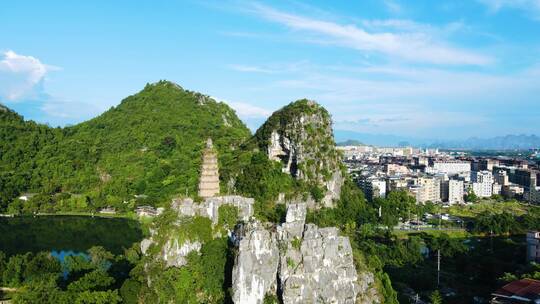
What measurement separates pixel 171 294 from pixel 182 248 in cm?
192

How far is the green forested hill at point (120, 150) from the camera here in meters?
56.4

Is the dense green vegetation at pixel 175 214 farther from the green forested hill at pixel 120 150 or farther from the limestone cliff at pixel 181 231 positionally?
the green forested hill at pixel 120 150

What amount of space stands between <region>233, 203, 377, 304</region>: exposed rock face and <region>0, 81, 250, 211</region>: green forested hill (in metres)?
28.3

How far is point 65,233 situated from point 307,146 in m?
21.6

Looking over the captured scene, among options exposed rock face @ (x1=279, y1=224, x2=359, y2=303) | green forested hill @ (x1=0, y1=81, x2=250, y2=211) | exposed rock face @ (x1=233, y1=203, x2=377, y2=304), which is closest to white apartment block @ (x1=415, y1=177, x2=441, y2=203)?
green forested hill @ (x1=0, y1=81, x2=250, y2=211)

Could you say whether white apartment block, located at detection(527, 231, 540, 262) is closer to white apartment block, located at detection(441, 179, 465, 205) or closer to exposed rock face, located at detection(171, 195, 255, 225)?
exposed rock face, located at detection(171, 195, 255, 225)

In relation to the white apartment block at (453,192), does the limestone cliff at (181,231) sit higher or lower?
higher

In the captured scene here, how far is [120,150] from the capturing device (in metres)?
69.0

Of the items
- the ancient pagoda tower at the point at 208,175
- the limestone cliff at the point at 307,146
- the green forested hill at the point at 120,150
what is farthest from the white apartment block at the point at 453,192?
the ancient pagoda tower at the point at 208,175

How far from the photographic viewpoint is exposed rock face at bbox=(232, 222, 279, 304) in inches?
748

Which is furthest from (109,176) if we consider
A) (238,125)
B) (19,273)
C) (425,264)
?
(425,264)

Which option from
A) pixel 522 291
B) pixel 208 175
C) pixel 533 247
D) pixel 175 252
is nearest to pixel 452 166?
pixel 533 247

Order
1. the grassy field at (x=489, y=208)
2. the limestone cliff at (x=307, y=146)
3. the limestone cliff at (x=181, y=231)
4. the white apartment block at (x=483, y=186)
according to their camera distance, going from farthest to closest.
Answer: the white apartment block at (x=483, y=186)
the grassy field at (x=489, y=208)
the limestone cliff at (x=307, y=146)
the limestone cliff at (x=181, y=231)

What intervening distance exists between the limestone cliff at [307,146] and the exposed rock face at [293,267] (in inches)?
1016
